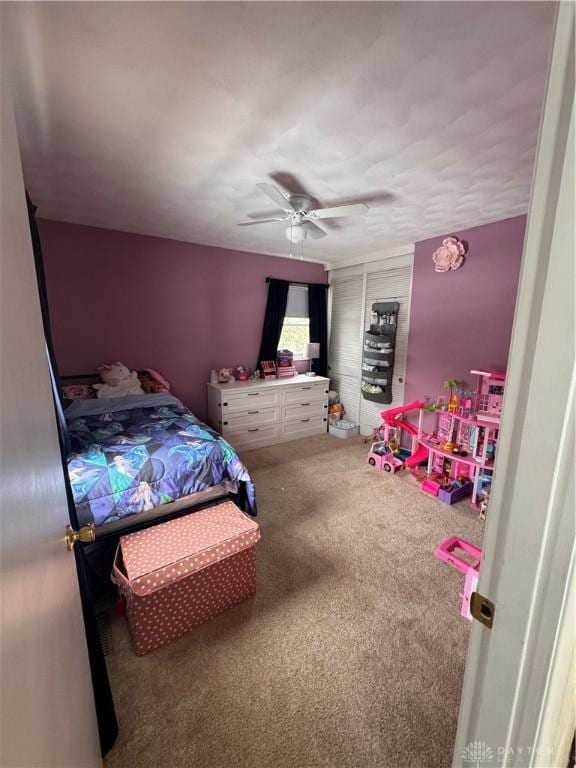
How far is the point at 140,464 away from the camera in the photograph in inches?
68.7

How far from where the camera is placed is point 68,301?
2.88 metres

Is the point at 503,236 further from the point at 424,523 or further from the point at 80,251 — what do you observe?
the point at 80,251

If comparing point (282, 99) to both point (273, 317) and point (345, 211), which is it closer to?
point (345, 211)

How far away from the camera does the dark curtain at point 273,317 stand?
4.01 m

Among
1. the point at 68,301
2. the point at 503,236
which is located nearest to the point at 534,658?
the point at 503,236

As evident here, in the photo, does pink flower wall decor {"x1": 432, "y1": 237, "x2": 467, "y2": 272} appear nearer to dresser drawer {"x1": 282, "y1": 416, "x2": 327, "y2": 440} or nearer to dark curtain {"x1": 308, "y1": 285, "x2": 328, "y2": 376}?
dark curtain {"x1": 308, "y1": 285, "x2": 328, "y2": 376}

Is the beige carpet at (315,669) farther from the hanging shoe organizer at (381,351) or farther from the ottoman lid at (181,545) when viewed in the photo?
the hanging shoe organizer at (381,351)

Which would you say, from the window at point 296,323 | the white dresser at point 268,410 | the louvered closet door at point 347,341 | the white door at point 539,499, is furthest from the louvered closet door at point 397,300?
the white door at point 539,499

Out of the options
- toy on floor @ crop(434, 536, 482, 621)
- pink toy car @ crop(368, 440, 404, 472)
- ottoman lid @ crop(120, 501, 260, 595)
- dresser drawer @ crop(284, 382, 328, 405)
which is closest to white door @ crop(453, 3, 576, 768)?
ottoman lid @ crop(120, 501, 260, 595)

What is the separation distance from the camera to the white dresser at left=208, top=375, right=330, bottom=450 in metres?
3.53

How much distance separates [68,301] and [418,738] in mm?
3676

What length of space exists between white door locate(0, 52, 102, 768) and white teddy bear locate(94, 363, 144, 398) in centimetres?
237

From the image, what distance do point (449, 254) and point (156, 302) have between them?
297 centimetres

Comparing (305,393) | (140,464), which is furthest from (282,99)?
(305,393)
